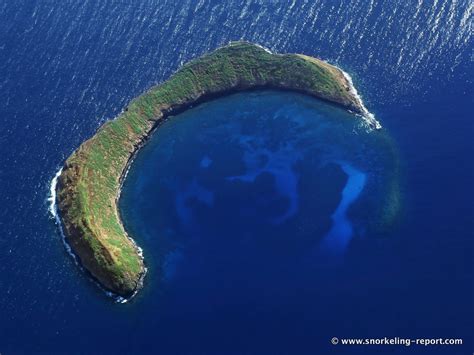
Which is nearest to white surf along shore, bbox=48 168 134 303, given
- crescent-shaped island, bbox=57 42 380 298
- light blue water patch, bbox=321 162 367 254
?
crescent-shaped island, bbox=57 42 380 298

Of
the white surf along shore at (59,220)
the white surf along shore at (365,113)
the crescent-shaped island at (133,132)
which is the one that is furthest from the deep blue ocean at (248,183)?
the crescent-shaped island at (133,132)

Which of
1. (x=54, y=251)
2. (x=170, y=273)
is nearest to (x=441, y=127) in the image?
(x=170, y=273)

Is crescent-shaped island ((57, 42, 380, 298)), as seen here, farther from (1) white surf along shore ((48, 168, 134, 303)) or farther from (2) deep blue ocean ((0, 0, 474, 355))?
(2) deep blue ocean ((0, 0, 474, 355))

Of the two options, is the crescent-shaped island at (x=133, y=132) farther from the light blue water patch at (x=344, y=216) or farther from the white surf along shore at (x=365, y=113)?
the light blue water patch at (x=344, y=216)

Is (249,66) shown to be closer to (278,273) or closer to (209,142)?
(209,142)

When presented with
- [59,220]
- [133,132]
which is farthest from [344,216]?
[59,220]

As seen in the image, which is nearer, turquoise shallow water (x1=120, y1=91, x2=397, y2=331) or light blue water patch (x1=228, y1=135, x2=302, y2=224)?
turquoise shallow water (x1=120, y1=91, x2=397, y2=331)
